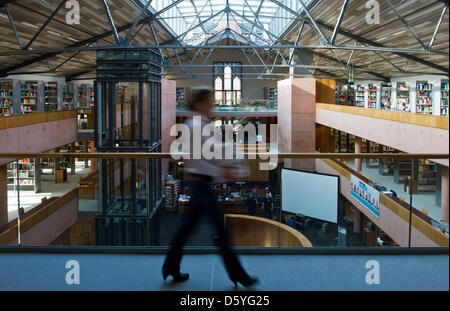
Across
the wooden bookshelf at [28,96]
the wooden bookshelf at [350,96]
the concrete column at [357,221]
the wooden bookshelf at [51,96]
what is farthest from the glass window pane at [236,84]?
the concrete column at [357,221]

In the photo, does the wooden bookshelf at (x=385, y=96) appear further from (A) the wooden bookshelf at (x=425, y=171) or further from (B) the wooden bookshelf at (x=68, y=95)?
(A) the wooden bookshelf at (x=425, y=171)

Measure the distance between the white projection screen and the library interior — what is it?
0.01 meters

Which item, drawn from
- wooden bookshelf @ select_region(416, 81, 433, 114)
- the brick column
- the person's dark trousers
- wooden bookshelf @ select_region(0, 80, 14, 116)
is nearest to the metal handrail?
the person's dark trousers

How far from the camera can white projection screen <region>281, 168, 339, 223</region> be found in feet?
10.4

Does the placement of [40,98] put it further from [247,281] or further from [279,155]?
[247,281]

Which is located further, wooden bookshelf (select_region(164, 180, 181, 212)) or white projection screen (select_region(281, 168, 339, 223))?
wooden bookshelf (select_region(164, 180, 181, 212))

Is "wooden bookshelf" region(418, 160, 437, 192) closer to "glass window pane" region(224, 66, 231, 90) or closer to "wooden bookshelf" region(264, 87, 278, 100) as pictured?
"wooden bookshelf" region(264, 87, 278, 100)

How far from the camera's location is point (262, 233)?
336cm

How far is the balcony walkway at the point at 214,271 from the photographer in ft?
7.63

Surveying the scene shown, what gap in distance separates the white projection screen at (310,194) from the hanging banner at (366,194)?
3.88 ft

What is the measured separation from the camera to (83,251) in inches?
116

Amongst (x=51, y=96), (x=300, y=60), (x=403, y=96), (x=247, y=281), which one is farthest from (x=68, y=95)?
(x=247, y=281)
